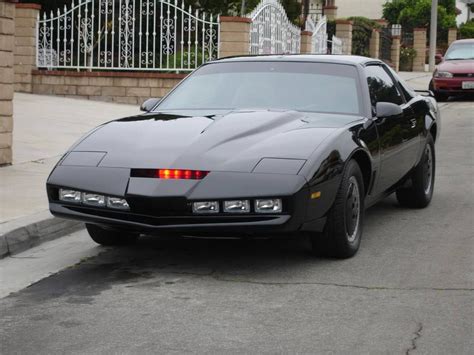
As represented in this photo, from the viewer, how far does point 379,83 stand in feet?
26.2

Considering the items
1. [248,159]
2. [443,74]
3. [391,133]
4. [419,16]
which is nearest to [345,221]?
[248,159]

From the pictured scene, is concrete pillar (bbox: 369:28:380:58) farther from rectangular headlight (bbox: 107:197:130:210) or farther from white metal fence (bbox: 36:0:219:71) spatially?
rectangular headlight (bbox: 107:197:130:210)

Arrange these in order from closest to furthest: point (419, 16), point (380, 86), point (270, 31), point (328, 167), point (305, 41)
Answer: point (328, 167) < point (380, 86) < point (270, 31) < point (305, 41) < point (419, 16)

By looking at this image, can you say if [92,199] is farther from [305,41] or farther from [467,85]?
[305,41]

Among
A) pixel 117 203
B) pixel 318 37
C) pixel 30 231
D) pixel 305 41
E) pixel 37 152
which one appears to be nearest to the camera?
pixel 117 203

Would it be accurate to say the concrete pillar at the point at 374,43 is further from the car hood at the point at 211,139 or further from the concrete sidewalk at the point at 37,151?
the car hood at the point at 211,139

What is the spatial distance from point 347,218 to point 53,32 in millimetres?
15050

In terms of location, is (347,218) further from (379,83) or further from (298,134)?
(379,83)

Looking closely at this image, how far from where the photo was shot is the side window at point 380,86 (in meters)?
7.70

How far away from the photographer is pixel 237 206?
5879 millimetres

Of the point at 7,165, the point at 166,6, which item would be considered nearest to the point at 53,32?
the point at 166,6

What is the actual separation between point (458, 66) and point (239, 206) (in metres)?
18.6

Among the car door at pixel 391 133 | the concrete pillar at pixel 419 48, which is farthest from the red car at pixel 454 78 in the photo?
the concrete pillar at pixel 419 48

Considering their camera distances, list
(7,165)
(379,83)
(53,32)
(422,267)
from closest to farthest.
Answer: (422,267) → (379,83) → (7,165) → (53,32)
